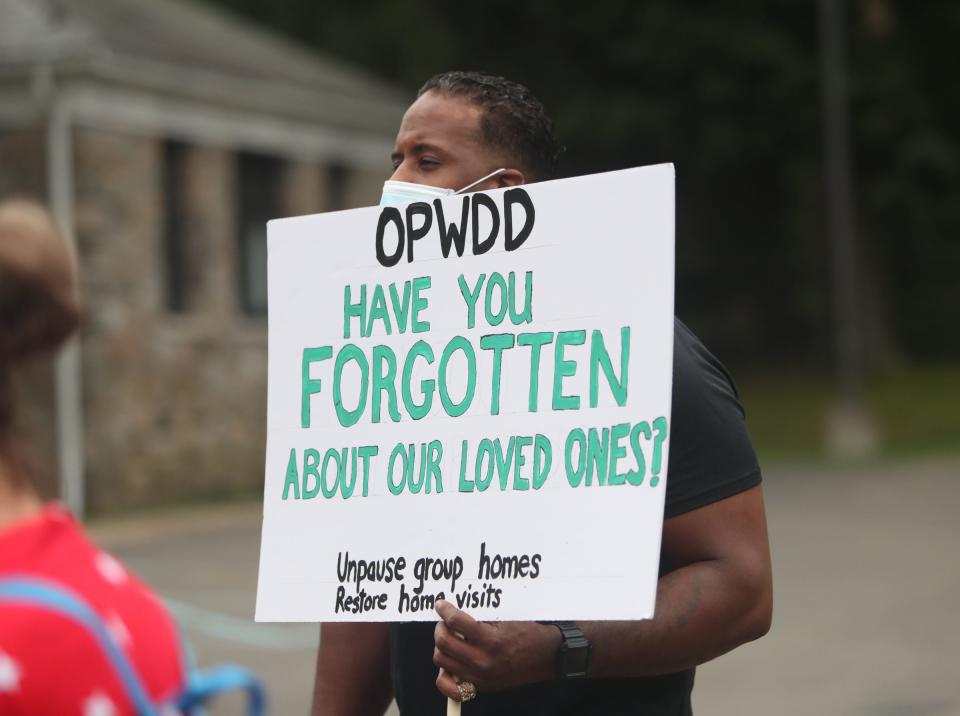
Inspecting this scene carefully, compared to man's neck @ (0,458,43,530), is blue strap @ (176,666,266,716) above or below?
below

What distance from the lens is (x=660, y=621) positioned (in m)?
2.54

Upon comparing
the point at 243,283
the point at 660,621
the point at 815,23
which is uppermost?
the point at 815,23

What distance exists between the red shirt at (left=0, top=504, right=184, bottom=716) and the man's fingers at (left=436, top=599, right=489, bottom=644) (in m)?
0.73

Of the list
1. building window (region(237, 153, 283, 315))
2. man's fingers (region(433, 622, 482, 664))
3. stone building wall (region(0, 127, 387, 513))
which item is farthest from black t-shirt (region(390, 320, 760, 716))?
building window (region(237, 153, 283, 315))

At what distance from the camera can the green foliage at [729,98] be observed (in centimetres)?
3228

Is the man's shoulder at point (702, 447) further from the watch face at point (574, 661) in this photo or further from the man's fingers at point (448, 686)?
the man's fingers at point (448, 686)

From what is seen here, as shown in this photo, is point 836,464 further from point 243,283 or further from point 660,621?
point 660,621

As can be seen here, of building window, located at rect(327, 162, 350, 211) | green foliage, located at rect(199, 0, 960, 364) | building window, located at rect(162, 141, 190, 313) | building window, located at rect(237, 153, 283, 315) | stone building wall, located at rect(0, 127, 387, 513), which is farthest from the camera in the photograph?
green foliage, located at rect(199, 0, 960, 364)

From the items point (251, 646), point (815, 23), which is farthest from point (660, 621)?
point (815, 23)

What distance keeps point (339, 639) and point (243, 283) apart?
18416 millimetres

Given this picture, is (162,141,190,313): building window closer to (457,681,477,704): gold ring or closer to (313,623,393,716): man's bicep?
(313,623,393,716): man's bicep

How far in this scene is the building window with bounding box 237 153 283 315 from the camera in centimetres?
2111

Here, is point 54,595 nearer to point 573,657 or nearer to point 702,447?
point 573,657

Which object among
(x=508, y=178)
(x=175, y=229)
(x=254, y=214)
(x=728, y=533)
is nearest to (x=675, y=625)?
(x=728, y=533)
